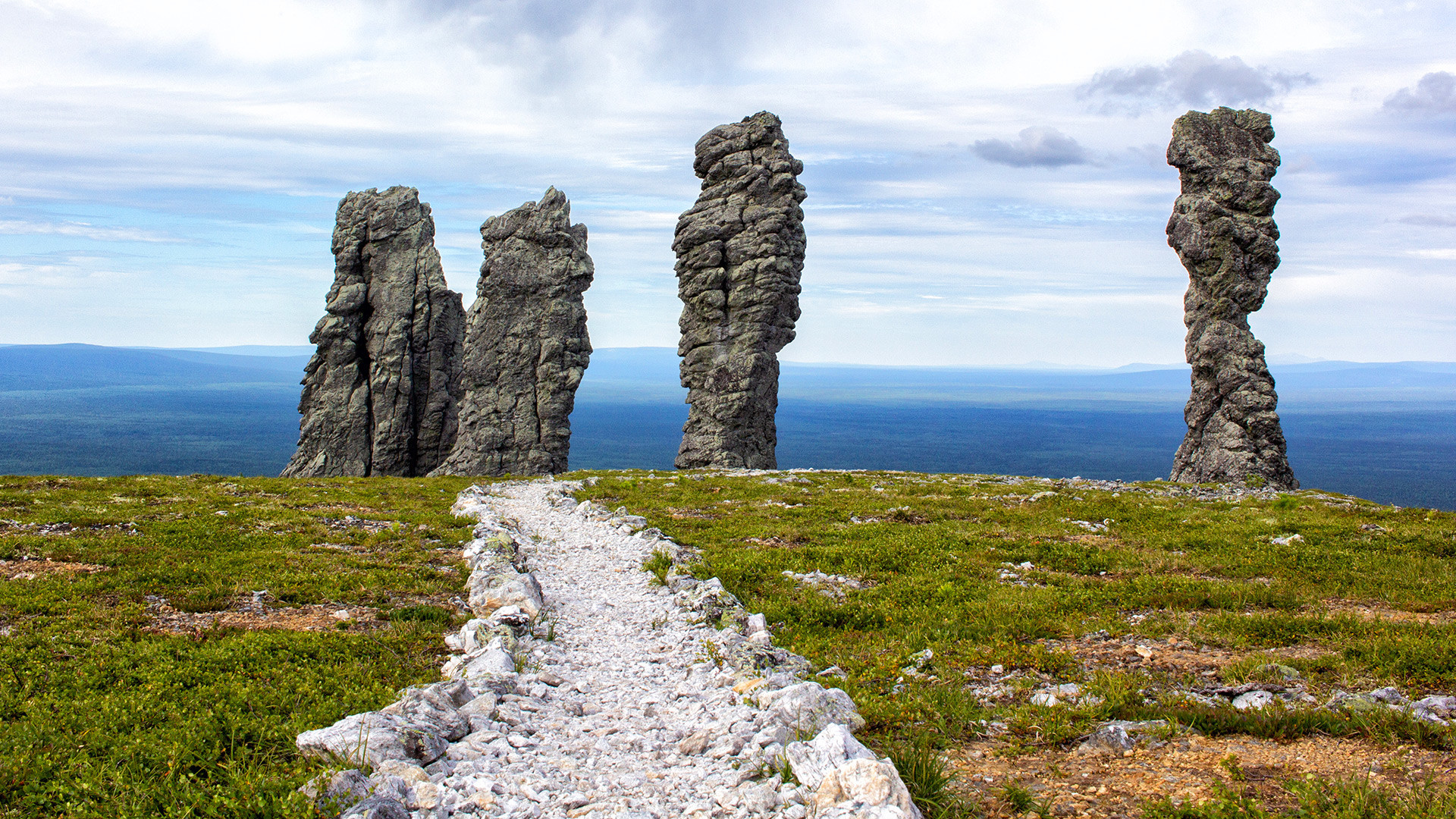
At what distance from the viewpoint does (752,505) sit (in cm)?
3350

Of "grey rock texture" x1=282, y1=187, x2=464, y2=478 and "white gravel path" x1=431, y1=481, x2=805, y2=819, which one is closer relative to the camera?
"white gravel path" x1=431, y1=481, x2=805, y2=819

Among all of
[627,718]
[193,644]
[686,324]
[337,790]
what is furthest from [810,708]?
[686,324]

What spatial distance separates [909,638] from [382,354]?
76192mm

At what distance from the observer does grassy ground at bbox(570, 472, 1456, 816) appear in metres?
9.91

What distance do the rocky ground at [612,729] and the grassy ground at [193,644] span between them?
2.97 feet

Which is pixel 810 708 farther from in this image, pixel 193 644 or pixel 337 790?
pixel 193 644

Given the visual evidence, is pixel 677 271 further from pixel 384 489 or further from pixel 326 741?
pixel 326 741

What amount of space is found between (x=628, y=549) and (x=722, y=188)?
4849 centimetres

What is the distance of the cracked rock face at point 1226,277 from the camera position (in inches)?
2080

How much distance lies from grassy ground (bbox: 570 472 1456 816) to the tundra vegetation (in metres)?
0.06

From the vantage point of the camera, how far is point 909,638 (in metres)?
15.2

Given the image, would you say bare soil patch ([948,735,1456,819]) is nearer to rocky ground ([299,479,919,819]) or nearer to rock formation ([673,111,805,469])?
rocky ground ([299,479,919,819])

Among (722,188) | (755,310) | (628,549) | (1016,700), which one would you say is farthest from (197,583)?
(722,188)

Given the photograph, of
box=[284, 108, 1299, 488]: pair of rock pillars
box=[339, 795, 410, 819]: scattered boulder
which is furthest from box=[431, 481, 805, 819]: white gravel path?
box=[284, 108, 1299, 488]: pair of rock pillars
